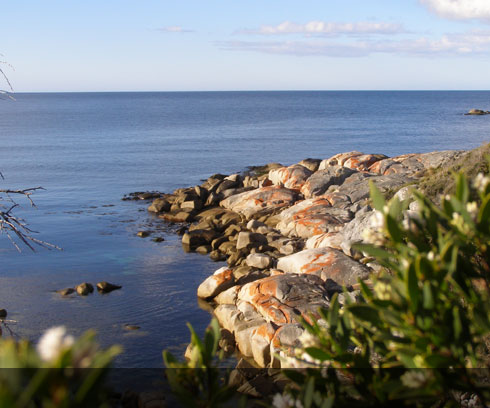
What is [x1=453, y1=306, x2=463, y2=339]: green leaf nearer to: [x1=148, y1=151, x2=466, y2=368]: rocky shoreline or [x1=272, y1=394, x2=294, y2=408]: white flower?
[x1=148, y1=151, x2=466, y2=368]: rocky shoreline

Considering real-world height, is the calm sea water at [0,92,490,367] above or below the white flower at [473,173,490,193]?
below

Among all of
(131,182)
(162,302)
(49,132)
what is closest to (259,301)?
(162,302)

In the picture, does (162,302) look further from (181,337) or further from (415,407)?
(415,407)

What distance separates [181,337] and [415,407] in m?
11.4

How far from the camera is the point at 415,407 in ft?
10.6

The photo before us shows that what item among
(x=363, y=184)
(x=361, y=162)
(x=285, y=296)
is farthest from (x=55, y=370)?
(x=361, y=162)

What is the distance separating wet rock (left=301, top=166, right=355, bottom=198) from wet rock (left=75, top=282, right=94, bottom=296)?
11.2 m

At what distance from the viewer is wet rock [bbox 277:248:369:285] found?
566 inches

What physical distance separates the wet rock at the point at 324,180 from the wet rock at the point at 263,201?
2.21ft

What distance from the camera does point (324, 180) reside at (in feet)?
84.3

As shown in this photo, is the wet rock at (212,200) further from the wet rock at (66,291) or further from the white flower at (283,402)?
the white flower at (283,402)

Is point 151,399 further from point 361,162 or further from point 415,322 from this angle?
point 361,162

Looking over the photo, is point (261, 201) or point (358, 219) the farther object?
point (261, 201)

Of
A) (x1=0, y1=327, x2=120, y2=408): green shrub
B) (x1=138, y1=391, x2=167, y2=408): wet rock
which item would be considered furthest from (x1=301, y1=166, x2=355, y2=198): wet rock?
(x1=0, y1=327, x2=120, y2=408): green shrub
